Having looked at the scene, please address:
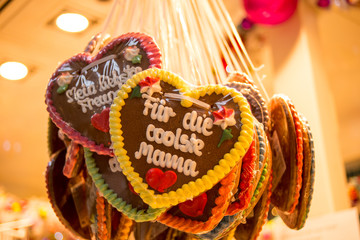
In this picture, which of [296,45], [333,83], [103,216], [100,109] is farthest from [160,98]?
[333,83]

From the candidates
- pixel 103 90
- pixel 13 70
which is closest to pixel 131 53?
pixel 103 90

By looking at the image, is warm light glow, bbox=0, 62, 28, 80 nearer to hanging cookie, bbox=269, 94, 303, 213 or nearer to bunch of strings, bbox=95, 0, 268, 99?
bunch of strings, bbox=95, 0, 268, 99

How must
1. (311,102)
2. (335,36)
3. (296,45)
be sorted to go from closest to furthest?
(311,102), (296,45), (335,36)

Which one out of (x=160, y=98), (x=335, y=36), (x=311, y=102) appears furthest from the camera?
(x=335, y=36)

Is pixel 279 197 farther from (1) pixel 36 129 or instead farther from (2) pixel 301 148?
(1) pixel 36 129

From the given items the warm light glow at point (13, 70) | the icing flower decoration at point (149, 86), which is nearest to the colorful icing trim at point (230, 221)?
the icing flower decoration at point (149, 86)

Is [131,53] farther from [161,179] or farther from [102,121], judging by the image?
[161,179]

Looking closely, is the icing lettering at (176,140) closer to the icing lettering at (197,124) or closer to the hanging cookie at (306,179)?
the icing lettering at (197,124)
